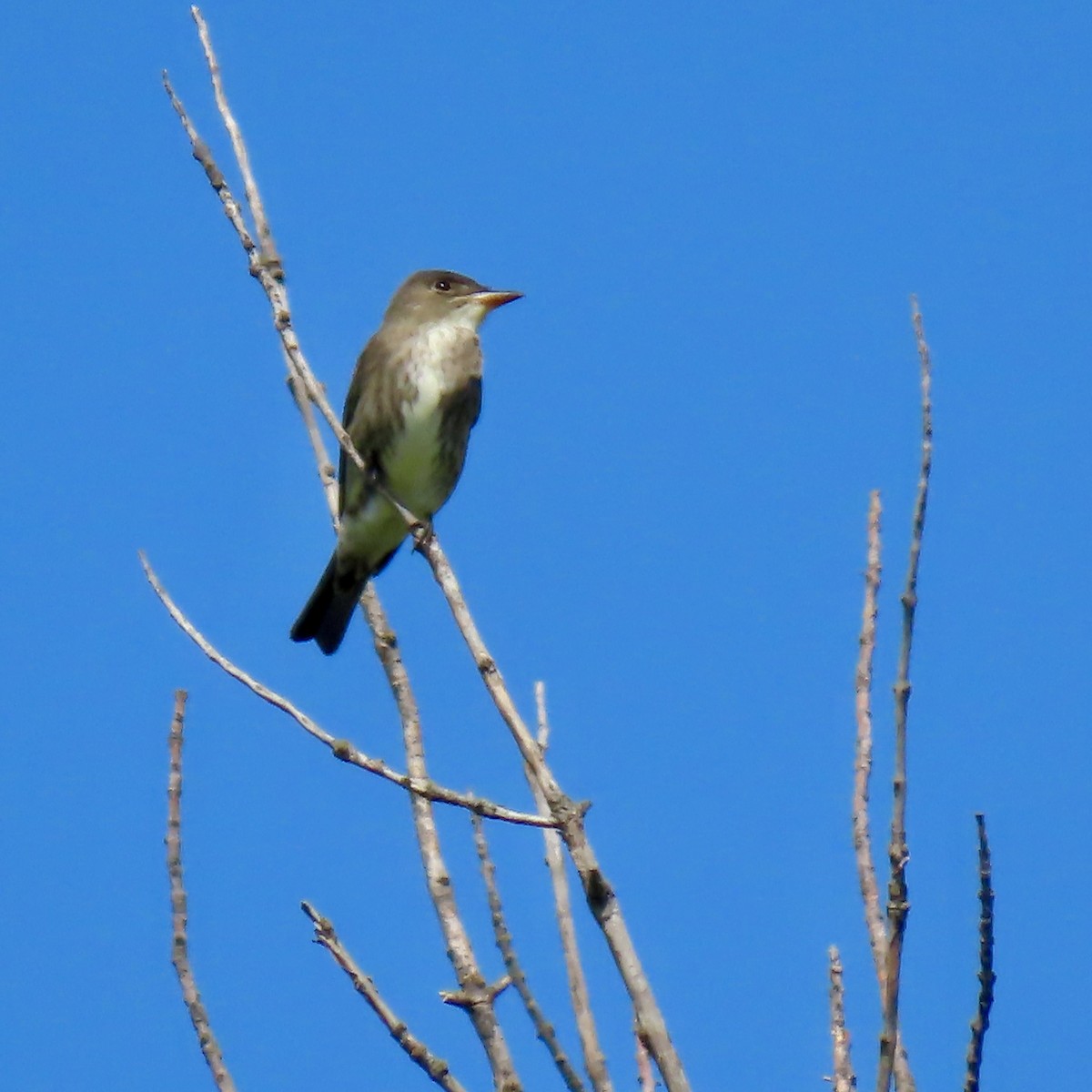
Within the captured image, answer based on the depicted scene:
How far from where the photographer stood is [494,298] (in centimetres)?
784

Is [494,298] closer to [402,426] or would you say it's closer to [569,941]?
[402,426]

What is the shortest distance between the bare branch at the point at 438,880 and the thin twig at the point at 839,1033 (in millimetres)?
622

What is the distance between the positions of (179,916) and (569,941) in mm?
839

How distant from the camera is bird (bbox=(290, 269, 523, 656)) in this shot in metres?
7.51

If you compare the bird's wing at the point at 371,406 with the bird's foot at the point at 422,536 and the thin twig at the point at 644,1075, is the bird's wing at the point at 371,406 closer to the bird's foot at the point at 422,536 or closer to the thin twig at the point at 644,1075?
the bird's foot at the point at 422,536

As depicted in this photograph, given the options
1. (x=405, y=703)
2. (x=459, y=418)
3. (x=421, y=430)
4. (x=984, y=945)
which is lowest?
(x=984, y=945)

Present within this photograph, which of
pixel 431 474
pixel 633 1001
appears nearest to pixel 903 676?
pixel 633 1001

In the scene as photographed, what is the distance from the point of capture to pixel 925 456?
3244mm

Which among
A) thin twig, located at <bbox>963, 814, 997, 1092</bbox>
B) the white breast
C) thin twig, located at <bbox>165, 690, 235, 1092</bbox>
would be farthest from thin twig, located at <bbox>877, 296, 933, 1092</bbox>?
the white breast

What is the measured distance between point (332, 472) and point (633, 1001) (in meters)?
2.42

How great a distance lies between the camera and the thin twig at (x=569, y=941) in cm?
353

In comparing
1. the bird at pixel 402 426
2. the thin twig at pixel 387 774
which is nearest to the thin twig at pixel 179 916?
the thin twig at pixel 387 774

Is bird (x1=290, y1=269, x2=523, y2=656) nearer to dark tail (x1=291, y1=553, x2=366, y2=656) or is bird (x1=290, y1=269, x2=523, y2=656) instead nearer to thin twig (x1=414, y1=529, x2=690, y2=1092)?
dark tail (x1=291, y1=553, x2=366, y2=656)

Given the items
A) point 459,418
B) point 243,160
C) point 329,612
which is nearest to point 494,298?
point 459,418
